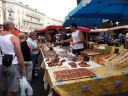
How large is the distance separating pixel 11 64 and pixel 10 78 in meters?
0.24

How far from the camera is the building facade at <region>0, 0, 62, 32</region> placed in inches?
4518

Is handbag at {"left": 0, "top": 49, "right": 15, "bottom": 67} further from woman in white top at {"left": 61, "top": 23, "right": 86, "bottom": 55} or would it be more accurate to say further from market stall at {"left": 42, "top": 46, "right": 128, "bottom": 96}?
woman in white top at {"left": 61, "top": 23, "right": 86, "bottom": 55}

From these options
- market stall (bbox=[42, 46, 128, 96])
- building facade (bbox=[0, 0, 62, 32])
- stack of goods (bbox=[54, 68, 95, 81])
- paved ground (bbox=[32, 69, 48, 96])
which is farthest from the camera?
building facade (bbox=[0, 0, 62, 32])

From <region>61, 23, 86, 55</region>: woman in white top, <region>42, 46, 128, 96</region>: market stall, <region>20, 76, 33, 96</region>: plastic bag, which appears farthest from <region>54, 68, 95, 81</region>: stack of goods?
<region>61, 23, 86, 55</region>: woman in white top

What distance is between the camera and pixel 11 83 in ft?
16.7

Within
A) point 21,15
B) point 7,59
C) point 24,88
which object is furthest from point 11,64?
point 21,15

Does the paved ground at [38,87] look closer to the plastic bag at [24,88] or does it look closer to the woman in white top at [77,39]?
the woman in white top at [77,39]

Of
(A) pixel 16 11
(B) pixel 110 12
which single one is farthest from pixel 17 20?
(B) pixel 110 12

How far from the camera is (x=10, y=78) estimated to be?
16.7ft

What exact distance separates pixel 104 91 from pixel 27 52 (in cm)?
319

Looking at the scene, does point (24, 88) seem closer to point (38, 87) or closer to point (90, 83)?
point (90, 83)

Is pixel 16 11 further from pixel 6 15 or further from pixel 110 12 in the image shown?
pixel 110 12

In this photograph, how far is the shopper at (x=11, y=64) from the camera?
509cm

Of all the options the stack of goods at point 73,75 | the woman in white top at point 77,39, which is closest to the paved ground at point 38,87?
the woman in white top at point 77,39
